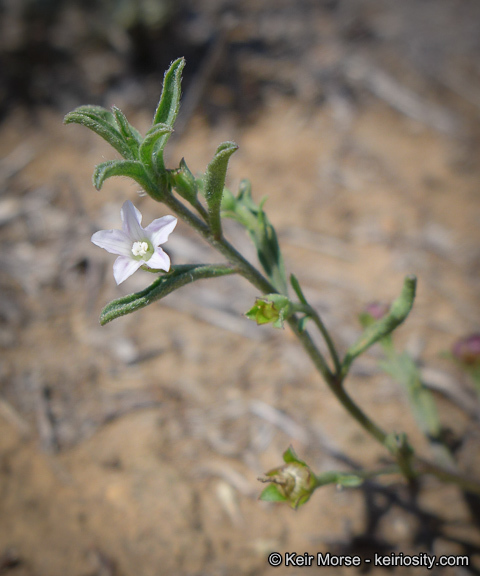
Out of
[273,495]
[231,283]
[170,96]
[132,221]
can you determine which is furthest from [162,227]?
[231,283]

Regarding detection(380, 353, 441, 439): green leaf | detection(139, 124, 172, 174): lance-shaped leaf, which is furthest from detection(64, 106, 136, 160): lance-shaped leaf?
detection(380, 353, 441, 439): green leaf

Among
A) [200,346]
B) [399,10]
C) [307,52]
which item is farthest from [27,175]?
[399,10]

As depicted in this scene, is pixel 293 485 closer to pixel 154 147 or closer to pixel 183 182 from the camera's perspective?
pixel 183 182

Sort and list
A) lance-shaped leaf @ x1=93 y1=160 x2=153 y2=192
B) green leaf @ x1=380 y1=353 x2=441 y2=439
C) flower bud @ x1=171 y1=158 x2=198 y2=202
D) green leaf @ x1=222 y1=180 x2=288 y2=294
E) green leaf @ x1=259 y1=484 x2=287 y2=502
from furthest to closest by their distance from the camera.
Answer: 1. green leaf @ x1=380 y1=353 x2=441 y2=439
2. green leaf @ x1=222 y1=180 x2=288 y2=294
3. green leaf @ x1=259 y1=484 x2=287 y2=502
4. flower bud @ x1=171 y1=158 x2=198 y2=202
5. lance-shaped leaf @ x1=93 y1=160 x2=153 y2=192

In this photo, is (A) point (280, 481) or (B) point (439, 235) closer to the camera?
(A) point (280, 481)

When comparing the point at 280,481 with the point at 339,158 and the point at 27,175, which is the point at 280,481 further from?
the point at 27,175

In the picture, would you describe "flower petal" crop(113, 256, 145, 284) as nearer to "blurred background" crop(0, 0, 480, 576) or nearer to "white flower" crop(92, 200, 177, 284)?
"white flower" crop(92, 200, 177, 284)
